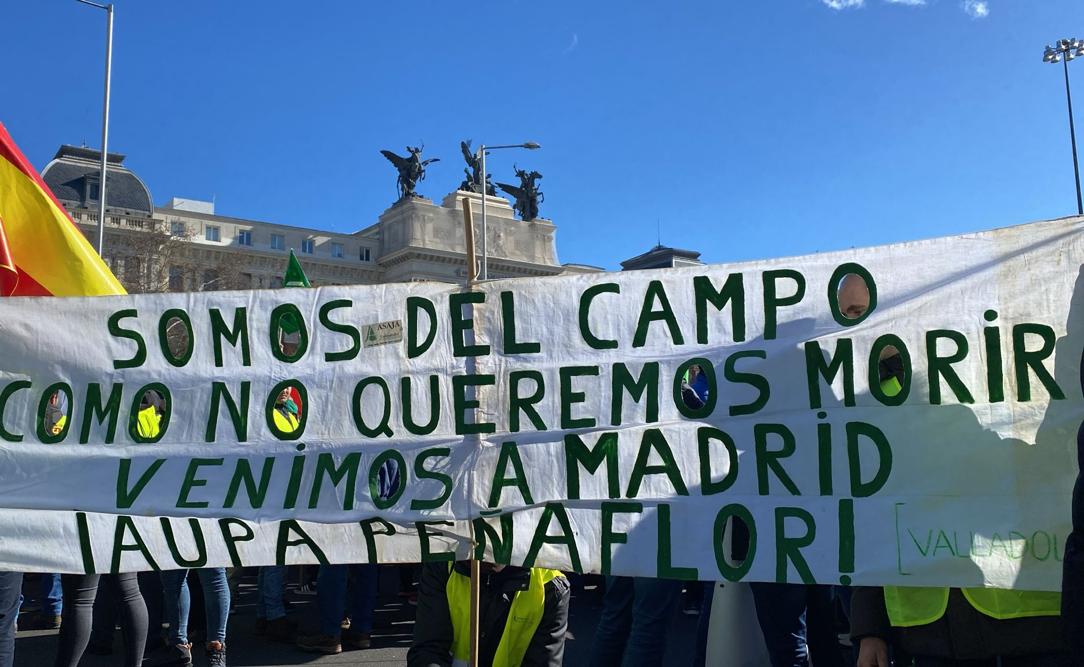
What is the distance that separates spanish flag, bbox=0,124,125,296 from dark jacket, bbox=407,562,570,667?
2.06m

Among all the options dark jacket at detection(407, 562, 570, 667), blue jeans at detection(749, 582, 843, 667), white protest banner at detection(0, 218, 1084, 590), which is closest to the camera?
white protest banner at detection(0, 218, 1084, 590)

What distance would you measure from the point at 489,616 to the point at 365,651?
301 cm

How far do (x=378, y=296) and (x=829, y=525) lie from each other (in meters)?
1.67

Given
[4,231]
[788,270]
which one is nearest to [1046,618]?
[788,270]

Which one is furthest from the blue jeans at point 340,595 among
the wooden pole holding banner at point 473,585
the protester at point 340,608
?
the wooden pole holding banner at point 473,585

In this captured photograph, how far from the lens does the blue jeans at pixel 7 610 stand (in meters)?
3.92

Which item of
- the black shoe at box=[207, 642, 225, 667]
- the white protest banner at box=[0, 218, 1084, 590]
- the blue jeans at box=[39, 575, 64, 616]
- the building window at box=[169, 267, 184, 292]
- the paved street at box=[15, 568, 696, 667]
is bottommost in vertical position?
the paved street at box=[15, 568, 696, 667]

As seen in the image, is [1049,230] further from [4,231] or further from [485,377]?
[4,231]

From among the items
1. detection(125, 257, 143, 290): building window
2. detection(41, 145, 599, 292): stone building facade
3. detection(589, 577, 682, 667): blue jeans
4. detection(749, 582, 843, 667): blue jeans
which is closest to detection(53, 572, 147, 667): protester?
detection(589, 577, 682, 667): blue jeans

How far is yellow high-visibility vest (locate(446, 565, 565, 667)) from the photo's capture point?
3.06 m

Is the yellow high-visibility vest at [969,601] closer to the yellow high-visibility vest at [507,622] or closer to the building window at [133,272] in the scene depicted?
the yellow high-visibility vest at [507,622]

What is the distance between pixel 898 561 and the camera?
2.77 metres

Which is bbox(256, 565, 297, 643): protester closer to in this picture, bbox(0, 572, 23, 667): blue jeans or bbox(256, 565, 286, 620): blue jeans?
bbox(256, 565, 286, 620): blue jeans

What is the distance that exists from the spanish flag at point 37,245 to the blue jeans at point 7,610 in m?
1.18
